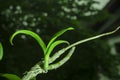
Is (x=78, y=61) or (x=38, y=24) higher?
(x=38, y=24)

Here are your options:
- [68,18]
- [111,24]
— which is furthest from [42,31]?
[111,24]

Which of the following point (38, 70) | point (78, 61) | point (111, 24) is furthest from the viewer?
point (111, 24)

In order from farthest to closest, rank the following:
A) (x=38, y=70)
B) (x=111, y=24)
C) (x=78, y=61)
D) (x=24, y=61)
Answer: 1. (x=111, y=24)
2. (x=78, y=61)
3. (x=24, y=61)
4. (x=38, y=70)

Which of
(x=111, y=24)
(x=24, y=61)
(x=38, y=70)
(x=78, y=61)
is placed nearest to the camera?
(x=38, y=70)

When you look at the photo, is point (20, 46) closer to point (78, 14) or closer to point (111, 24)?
point (78, 14)

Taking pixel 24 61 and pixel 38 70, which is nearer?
pixel 38 70

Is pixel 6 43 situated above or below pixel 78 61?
above

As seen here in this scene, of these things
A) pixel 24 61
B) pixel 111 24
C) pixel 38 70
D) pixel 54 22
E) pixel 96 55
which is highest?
pixel 38 70

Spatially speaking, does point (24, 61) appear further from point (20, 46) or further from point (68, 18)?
point (68, 18)

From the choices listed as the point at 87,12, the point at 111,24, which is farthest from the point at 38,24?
the point at 111,24
